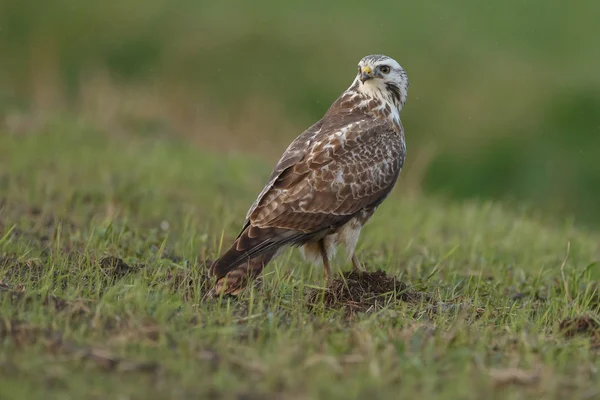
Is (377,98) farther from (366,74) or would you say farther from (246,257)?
(246,257)

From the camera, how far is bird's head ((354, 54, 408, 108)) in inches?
293

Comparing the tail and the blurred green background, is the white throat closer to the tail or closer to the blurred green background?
the tail

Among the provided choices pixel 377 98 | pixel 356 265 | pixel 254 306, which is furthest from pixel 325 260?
pixel 377 98

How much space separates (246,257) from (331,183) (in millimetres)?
823

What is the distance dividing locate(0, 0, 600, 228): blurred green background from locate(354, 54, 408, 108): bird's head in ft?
13.6

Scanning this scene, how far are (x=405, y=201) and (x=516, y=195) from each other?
3.12 meters

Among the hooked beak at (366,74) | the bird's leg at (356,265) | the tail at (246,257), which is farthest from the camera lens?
the hooked beak at (366,74)

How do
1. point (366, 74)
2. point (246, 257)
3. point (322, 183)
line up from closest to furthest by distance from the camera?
point (246, 257), point (322, 183), point (366, 74)

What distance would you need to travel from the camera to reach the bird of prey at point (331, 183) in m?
6.66

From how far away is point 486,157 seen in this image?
46.5 ft

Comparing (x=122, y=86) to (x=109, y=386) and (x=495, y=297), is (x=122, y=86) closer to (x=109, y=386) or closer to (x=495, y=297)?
(x=495, y=297)

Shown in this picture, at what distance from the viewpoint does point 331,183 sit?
22.7ft

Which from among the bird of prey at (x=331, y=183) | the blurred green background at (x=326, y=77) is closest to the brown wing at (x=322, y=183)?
the bird of prey at (x=331, y=183)

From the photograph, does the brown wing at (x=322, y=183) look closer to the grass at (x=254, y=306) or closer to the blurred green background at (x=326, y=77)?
the grass at (x=254, y=306)
